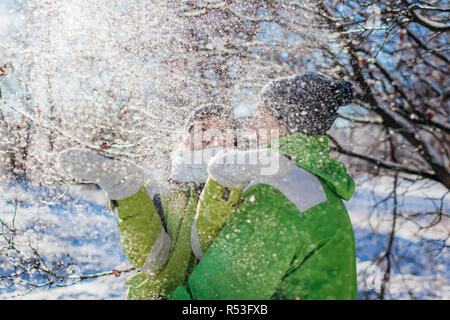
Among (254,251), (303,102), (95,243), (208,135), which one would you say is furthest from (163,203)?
(95,243)

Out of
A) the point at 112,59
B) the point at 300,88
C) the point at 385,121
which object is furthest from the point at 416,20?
the point at 112,59

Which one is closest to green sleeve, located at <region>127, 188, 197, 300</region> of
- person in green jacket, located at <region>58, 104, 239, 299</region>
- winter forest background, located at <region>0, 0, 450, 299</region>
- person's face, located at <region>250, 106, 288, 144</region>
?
person in green jacket, located at <region>58, 104, 239, 299</region>

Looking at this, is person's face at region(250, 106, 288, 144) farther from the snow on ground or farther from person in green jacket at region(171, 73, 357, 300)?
the snow on ground

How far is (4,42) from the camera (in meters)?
1.79

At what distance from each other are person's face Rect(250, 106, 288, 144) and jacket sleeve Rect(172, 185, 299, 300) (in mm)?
186

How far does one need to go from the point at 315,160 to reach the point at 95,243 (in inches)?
139

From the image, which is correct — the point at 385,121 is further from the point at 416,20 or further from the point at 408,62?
the point at 416,20

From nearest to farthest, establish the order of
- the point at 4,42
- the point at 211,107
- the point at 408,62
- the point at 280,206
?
the point at 280,206 < the point at 211,107 < the point at 4,42 < the point at 408,62

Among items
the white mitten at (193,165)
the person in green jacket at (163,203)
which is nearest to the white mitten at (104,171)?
the person in green jacket at (163,203)

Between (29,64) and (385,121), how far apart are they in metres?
2.98

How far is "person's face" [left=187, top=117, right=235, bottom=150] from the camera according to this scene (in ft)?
3.31

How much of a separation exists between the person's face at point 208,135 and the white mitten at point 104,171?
23cm

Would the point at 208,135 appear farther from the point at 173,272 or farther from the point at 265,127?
the point at 173,272

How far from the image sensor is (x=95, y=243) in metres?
3.61
